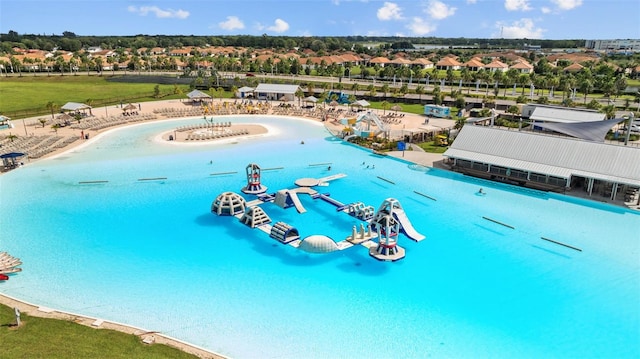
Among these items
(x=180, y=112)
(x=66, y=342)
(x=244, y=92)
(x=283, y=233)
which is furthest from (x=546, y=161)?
(x=244, y=92)

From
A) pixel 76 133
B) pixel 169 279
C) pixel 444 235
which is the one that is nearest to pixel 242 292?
pixel 169 279

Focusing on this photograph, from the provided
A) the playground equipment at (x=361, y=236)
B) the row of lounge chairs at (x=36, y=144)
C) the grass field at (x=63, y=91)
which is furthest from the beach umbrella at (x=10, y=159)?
the playground equipment at (x=361, y=236)

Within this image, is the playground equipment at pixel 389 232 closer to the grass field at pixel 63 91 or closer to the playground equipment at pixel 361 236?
the playground equipment at pixel 361 236

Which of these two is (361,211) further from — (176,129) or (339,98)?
(339,98)

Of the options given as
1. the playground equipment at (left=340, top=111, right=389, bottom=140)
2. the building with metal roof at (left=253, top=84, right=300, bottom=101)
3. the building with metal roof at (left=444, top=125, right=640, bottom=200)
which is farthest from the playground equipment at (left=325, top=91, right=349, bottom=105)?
the building with metal roof at (left=444, top=125, right=640, bottom=200)

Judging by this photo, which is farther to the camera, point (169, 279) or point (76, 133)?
point (76, 133)

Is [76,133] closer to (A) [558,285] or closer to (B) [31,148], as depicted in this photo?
(B) [31,148]
